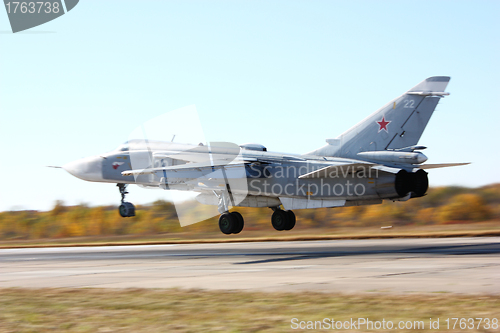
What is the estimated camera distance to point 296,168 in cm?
2178

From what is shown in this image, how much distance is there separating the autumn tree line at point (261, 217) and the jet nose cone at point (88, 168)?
505 cm

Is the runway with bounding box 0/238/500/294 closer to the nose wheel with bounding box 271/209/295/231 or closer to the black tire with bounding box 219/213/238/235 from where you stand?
the black tire with bounding box 219/213/238/235

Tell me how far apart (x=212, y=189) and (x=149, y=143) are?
4.34 meters

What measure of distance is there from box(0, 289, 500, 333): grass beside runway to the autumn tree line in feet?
64.0

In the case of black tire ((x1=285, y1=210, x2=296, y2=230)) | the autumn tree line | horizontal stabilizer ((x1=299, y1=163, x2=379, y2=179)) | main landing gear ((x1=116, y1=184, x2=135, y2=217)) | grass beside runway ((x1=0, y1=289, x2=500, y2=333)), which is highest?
grass beside runway ((x1=0, y1=289, x2=500, y2=333))

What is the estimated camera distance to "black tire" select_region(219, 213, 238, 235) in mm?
23203

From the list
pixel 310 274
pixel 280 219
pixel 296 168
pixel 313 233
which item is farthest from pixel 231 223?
pixel 310 274

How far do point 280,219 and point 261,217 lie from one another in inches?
458

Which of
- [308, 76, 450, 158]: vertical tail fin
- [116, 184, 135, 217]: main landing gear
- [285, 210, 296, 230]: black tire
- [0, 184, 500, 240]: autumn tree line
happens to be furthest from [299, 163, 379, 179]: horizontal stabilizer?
[0, 184, 500, 240]: autumn tree line

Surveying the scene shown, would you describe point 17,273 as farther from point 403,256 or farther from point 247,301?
point 403,256

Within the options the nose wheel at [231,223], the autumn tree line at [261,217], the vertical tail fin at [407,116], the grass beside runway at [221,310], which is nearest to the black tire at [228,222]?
the nose wheel at [231,223]

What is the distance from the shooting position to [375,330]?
20.3ft

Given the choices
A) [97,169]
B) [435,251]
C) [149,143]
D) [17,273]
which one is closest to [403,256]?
[435,251]

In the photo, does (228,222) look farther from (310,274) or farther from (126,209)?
(310,274)
